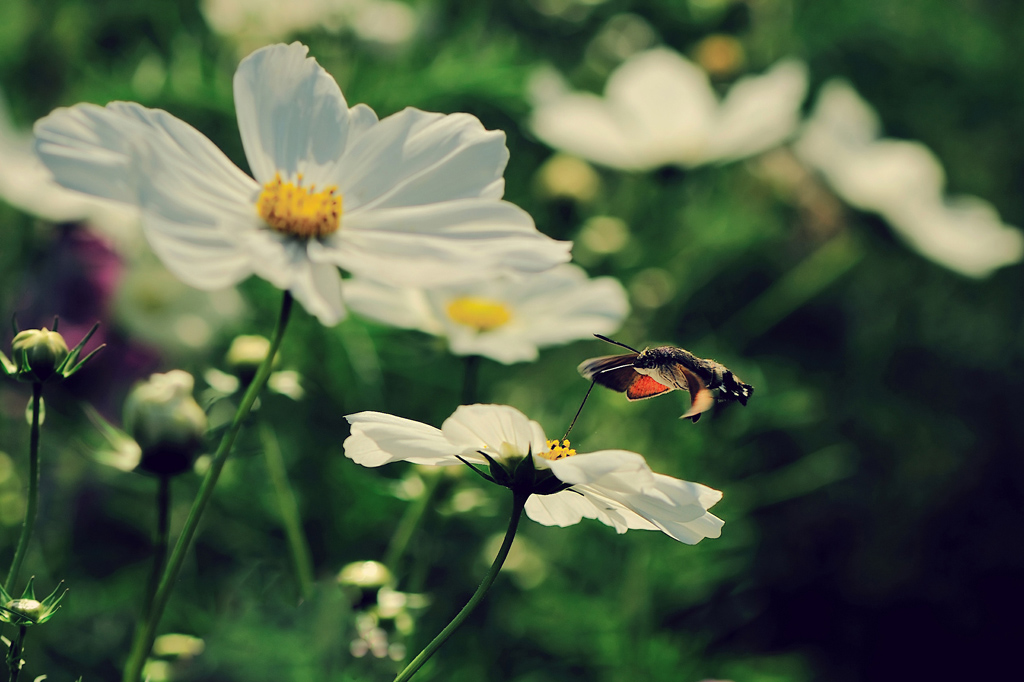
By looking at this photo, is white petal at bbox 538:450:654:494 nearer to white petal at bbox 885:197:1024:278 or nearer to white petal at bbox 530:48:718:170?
white petal at bbox 530:48:718:170

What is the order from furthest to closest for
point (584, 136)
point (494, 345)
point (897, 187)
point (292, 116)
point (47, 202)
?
1. point (897, 187)
2. point (584, 136)
3. point (47, 202)
4. point (494, 345)
5. point (292, 116)

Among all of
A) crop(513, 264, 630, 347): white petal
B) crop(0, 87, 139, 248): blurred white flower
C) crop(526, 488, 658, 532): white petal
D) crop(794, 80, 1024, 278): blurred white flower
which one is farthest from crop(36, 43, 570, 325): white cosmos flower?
crop(794, 80, 1024, 278): blurred white flower

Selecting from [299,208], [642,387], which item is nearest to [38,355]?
[299,208]

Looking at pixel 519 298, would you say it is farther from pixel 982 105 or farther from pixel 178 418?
pixel 982 105

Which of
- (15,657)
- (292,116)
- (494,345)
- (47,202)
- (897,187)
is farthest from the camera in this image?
(897,187)

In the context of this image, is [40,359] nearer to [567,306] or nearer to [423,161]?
[423,161]
